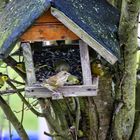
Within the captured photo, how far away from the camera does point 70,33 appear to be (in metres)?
1.23

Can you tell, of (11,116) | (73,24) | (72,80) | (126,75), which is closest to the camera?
(73,24)

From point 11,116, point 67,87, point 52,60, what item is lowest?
point 11,116

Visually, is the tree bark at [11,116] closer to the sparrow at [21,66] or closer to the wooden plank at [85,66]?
the sparrow at [21,66]

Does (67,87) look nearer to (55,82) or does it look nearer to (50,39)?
(55,82)

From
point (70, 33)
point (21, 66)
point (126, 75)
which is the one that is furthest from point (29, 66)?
point (126, 75)

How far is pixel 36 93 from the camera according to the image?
126 cm

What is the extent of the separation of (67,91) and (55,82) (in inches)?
2.3

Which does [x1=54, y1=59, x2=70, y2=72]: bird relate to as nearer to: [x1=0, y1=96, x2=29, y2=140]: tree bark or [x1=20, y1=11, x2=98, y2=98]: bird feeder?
[x1=20, y1=11, x2=98, y2=98]: bird feeder

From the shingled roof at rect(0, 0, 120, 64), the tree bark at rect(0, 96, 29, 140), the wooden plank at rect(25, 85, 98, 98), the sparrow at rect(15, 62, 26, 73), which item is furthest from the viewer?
the tree bark at rect(0, 96, 29, 140)

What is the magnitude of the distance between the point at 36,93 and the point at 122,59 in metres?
0.38

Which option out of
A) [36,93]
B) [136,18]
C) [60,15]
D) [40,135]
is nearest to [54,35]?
[60,15]

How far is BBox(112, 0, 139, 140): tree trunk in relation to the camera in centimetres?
132

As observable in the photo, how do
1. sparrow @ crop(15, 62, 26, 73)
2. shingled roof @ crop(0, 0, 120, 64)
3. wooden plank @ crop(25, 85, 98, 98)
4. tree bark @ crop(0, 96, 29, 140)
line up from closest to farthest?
shingled roof @ crop(0, 0, 120, 64), wooden plank @ crop(25, 85, 98, 98), sparrow @ crop(15, 62, 26, 73), tree bark @ crop(0, 96, 29, 140)

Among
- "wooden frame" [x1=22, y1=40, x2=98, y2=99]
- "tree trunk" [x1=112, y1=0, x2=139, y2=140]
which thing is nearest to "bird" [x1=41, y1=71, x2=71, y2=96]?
"wooden frame" [x1=22, y1=40, x2=98, y2=99]
